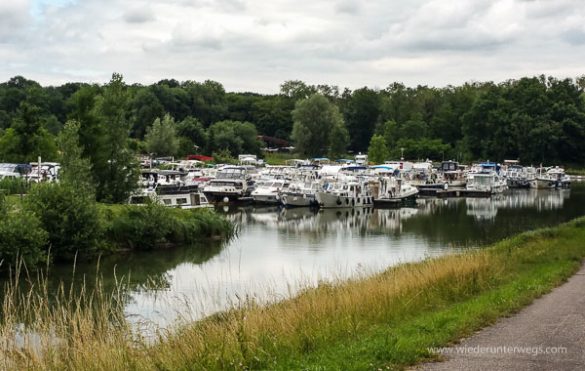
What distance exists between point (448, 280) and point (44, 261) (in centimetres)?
1977

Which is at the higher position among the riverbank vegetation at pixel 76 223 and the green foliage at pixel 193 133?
the green foliage at pixel 193 133

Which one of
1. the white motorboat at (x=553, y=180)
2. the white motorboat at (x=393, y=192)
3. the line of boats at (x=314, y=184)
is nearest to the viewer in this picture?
the line of boats at (x=314, y=184)

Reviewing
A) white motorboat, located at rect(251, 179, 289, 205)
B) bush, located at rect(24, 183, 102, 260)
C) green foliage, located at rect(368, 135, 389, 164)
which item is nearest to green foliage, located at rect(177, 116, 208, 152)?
green foliage, located at rect(368, 135, 389, 164)

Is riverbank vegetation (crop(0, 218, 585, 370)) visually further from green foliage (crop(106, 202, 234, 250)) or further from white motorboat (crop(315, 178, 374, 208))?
white motorboat (crop(315, 178, 374, 208))

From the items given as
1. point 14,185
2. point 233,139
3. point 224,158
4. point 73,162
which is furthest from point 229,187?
point 233,139

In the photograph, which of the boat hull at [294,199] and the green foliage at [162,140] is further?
the green foliage at [162,140]

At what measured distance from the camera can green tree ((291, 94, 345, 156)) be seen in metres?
120

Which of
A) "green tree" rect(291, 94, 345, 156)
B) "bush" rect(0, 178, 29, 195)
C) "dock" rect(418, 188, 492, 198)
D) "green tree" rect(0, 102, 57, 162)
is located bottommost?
"dock" rect(418, 188, 492, 198)

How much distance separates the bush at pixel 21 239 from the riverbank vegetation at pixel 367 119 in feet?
227

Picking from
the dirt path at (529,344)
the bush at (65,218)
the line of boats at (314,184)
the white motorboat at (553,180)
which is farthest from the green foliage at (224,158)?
the dirt path at (529,344)

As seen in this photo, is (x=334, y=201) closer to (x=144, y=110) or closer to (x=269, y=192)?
(x=269, y=192)

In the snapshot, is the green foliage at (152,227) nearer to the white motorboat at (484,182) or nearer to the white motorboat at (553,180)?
the white motorboat at (484,182)

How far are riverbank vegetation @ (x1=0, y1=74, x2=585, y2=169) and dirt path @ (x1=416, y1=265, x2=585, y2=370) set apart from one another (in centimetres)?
9063

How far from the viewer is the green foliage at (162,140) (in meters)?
101
